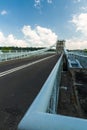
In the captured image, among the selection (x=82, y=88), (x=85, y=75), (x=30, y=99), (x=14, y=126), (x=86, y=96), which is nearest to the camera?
(x=14, y=126)

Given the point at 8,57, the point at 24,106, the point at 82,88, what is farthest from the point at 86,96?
the point at 8,57

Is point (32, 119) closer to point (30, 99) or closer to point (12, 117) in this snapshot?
point (12, 117)

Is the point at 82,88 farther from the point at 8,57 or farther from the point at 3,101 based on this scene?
the point at 8,57

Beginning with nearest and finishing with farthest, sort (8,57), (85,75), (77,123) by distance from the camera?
(77,123)
(85,75)
(8,57)

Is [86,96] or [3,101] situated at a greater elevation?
[3,101]

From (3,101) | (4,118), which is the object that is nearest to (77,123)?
(4,118)

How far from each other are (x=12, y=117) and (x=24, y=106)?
0.97 meters

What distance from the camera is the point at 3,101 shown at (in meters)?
6.34

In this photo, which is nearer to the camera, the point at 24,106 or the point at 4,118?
the point at 4,118

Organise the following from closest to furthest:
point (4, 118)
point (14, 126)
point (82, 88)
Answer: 1. point (14, 126)
2. point (4, 118)
3. point (82, 88)

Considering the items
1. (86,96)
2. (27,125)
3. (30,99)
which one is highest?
(27,125)

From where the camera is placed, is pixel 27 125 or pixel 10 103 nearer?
pixel 27 125

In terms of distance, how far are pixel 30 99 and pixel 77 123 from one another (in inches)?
225

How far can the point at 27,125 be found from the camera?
1.32 metres
